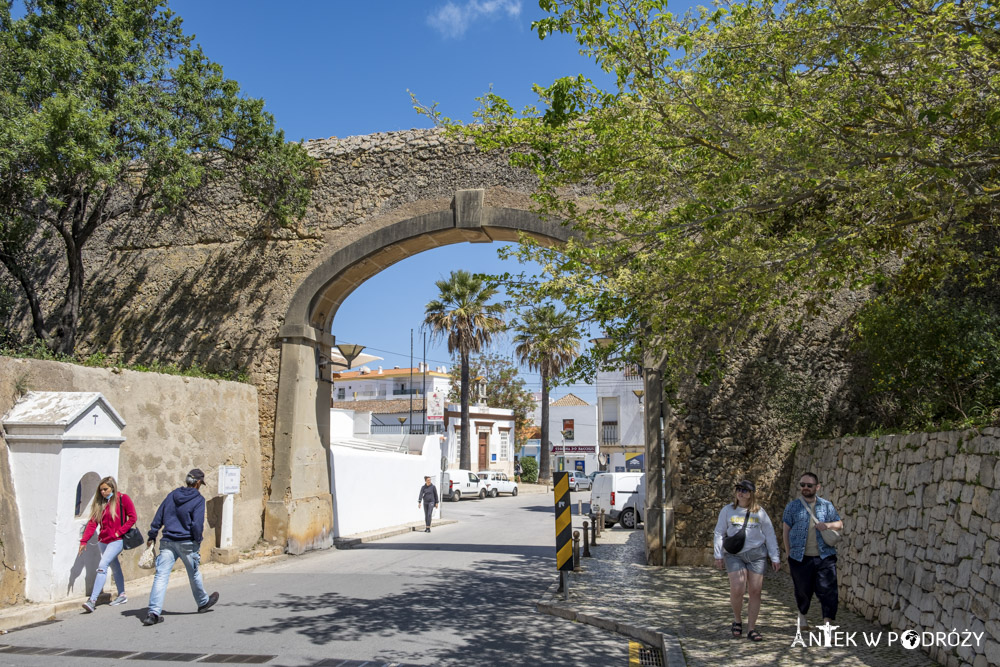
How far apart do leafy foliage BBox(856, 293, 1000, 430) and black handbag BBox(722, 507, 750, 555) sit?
7.89 feet

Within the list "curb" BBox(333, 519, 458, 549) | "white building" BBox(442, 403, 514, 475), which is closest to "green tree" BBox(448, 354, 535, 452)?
"white building" BBox(442, 403, 514, 475)

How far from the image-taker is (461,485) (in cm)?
3616

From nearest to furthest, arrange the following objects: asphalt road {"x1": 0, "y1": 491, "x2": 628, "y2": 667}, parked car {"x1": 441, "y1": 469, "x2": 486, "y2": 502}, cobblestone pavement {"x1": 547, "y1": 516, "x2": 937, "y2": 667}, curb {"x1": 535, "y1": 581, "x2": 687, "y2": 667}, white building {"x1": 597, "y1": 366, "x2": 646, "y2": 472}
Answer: cobblestone pavement {"x1": 547, "y1": 516, "x2": 937, "y2": 667} → curb {"x1": 535, "y1": 581, "x2": 687, "y2": 667} → asphalt road {"x1": 0, "y1": 491, "x2": 628, "y2": 667} → parked car {"x1": 441, "y1": 469, "x2": 486, "y2": 502} → white building {"x1": 597, "y1": 366, "x2": 646, "y2": 472}

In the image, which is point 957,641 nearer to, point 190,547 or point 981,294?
point 981,294

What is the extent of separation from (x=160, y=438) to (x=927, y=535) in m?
9.54

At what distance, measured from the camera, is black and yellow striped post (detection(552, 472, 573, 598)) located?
8844 mm

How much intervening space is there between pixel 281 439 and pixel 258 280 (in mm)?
3029

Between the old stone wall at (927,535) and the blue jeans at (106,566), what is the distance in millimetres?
7701

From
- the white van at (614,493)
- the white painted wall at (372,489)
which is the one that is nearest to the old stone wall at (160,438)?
the white painted wall at (372,489)

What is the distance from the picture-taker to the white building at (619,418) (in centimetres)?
5359

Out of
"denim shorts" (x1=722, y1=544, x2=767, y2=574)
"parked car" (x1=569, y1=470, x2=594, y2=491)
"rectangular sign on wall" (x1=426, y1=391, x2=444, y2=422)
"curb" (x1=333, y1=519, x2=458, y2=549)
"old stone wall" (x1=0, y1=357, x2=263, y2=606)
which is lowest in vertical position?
"parked car" (x1=569, y1=470, x2=594, y2=491)

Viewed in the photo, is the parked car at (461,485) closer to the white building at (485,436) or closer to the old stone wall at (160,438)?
the white building at (485,436)

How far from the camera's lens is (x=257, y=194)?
45.3 ft

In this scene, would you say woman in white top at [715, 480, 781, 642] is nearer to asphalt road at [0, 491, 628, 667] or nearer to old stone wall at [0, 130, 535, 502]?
asphalt road at [0, 491, 628, 667]
